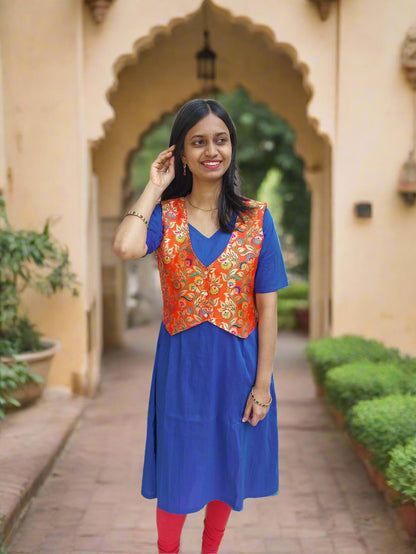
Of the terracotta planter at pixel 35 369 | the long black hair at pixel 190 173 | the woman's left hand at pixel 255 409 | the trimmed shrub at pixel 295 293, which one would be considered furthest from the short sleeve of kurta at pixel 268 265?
the trimmed shrub at pixel 295 293

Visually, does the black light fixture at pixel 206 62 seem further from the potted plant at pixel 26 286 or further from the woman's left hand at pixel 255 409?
the woman's left hand at pixel 255 409

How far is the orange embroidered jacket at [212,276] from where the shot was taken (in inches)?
85.5

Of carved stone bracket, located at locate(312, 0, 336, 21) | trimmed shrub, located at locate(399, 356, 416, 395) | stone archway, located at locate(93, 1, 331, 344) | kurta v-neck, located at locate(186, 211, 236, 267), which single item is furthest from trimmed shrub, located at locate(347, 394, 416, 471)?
stone archway, located at locate(93, 1, 331, 344)

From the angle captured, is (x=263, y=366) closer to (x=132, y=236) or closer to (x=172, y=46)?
(x=132, y=236)

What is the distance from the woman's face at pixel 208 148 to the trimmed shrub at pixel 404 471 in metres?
1.41

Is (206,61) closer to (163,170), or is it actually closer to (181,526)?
(163,170)

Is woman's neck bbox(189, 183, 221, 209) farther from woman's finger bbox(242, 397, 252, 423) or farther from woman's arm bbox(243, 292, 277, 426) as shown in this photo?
woman's finger bbox(242, 397, 252, 423)

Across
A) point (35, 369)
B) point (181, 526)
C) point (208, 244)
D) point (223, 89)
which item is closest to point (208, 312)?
point (208, 244)

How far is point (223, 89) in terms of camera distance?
24.3ft

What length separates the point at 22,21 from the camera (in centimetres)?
524

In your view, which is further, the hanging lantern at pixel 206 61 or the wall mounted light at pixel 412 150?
the hanging lantern at pixel 206 61

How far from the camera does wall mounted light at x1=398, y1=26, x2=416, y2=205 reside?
5.21 meters

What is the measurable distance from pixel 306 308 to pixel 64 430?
747 centimetres

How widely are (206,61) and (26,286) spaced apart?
10.7 feet
